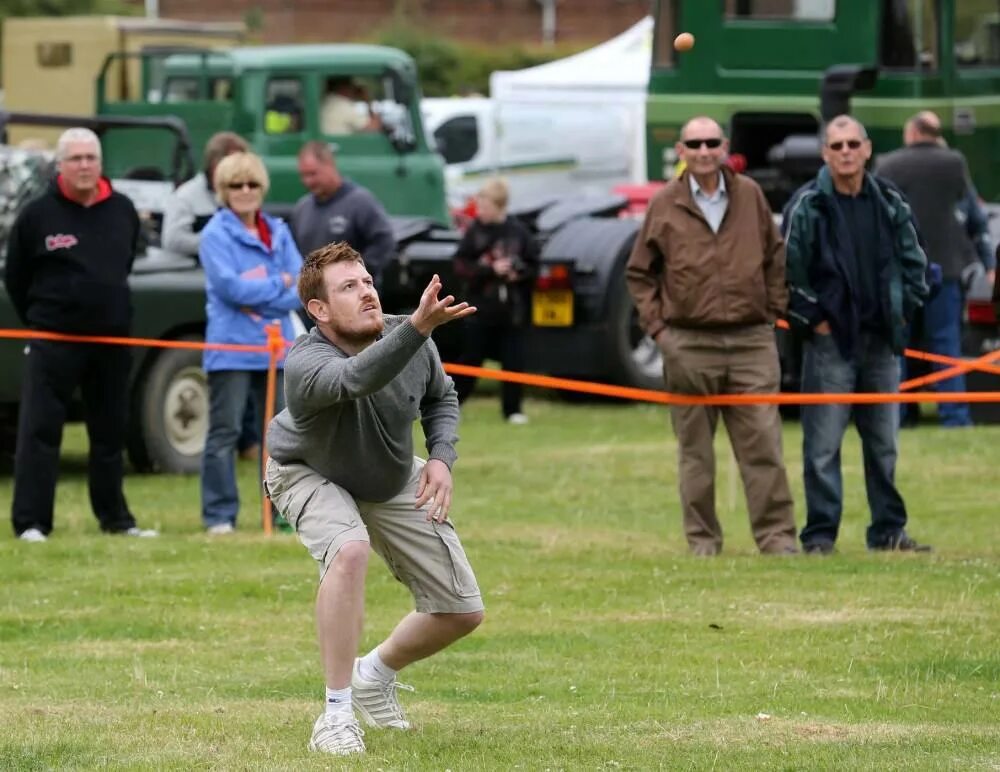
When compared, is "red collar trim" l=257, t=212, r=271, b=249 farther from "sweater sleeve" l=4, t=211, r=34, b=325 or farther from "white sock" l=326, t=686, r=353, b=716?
"white sock" l=326, t=686, r=353, b=716

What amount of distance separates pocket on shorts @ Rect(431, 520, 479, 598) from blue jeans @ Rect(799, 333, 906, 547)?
4048mm

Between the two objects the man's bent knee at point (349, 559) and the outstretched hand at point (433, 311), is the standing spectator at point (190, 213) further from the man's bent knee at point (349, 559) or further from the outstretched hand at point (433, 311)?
the outstretched hand at point (433, 311)

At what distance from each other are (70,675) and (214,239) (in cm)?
379

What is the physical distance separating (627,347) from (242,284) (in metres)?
6.91

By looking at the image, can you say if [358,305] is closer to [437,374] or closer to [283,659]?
[437,374]

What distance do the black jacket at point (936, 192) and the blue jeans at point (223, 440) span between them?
18.5 ft

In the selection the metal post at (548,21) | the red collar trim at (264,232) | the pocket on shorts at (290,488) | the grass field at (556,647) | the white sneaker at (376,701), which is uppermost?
the metal post at (548,21)

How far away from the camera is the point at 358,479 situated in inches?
265

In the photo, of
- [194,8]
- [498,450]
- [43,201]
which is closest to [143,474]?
[498,450]

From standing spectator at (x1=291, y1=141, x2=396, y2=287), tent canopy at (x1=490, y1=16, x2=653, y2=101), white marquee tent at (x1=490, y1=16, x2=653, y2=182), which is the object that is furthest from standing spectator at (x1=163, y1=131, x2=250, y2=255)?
tent canopy at (x1=490, y1=16, x2=653, y2=101)

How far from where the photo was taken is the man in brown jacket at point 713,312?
10.5 meters

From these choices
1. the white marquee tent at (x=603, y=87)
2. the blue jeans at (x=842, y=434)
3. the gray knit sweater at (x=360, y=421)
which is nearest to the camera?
the gray knit sweater at (x=360, y=421)

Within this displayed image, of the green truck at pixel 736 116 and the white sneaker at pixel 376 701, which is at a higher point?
the green truck at pixel 736 116

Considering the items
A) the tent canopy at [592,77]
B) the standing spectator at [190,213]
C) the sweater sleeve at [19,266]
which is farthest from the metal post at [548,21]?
the sweater sleeve at [19,266]
